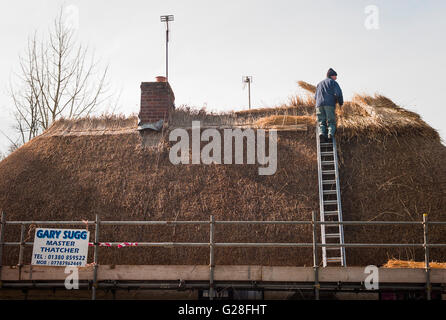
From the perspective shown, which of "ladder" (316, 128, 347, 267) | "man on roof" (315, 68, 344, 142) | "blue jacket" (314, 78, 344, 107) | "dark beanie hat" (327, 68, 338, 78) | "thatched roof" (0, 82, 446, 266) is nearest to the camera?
"ladder" (316, 128, 347, 267)

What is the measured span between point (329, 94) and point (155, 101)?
3.99 meters

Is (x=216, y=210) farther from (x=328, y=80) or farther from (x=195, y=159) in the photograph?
(x=328, y=80)

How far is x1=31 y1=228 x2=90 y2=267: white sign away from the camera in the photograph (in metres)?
7.02

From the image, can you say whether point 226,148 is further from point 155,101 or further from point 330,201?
point 330,201

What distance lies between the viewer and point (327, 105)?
9.16m

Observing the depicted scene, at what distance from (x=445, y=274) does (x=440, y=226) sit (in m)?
1.54

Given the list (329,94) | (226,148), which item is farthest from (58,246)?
(329,94)

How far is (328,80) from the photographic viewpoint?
31.1ft

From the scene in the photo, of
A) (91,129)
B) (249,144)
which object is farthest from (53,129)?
(249,144)

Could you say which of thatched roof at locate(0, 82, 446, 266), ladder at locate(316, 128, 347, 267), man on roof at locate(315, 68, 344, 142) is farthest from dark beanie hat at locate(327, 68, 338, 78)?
ladder at locate(316, 128, 347, 267)

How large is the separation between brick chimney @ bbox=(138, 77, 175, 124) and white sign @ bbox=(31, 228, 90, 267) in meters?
3.83

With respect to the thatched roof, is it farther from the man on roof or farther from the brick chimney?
the brick chimney

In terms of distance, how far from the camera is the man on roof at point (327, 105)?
29.6ft
